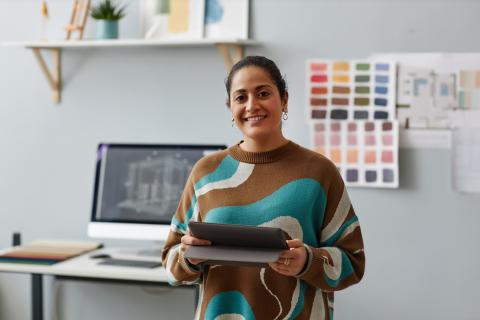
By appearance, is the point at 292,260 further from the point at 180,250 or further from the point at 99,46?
the point at 99,46

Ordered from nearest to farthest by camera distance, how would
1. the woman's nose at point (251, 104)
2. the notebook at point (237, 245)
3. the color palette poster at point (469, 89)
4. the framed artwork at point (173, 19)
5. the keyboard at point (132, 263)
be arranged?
the notebook at point (237, 245)
the woman's nose at point (251, 104)
the keyboard at point (132, 263)
the color palette poster at point (469, 89)
the framed artwork at point (173, 19)

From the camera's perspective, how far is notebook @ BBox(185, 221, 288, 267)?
1.44 meters

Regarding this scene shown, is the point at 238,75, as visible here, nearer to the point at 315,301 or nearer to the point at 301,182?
the point at 301,182

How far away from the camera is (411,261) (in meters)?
3.04

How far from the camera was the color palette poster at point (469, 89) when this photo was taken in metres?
2.96

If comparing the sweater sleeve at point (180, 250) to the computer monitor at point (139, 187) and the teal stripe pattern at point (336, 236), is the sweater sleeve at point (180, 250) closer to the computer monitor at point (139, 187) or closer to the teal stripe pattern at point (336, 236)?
the teal stripe pattern at point (336, 236)

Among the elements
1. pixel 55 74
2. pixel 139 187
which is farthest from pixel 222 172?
pixel 55 74

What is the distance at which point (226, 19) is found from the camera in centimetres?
317

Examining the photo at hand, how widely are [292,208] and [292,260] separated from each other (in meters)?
0.11

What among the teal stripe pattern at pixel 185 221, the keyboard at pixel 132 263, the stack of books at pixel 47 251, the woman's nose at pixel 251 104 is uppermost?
the woman's nose at pixel 251 104

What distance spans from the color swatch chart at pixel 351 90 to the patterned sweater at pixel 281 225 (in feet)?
4.95

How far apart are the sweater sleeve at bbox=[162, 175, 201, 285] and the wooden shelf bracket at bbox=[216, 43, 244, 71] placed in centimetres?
150

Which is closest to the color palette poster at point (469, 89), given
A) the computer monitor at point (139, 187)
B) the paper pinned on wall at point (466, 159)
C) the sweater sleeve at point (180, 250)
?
the paper pinned on wall at point (466, 159)

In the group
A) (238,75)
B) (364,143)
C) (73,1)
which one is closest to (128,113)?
(73,1)
